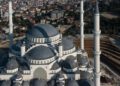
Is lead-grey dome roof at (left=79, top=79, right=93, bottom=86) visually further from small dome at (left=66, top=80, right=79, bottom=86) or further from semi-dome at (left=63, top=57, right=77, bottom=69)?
semi-dome at (left=63, top=57, right=77, bottom=69)

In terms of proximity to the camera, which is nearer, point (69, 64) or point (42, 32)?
point (69, 64)

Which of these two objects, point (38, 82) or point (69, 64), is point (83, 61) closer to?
point (69, 64)

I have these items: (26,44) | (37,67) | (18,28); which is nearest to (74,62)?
(37,67)

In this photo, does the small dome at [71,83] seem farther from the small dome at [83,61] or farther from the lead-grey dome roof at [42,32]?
the lead-grey dome roof at [42,32]

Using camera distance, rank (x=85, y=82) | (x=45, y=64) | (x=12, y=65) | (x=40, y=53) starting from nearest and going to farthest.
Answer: (x=85, y=82) → (x=45, y=64) → (x=12, y=65) → (x=40, y=53)

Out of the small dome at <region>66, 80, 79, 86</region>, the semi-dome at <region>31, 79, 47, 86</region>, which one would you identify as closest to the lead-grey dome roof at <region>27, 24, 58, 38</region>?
the semi-dome at <region>31, 79, 47, 86</region>

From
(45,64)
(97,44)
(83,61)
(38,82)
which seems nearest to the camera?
(97,44)

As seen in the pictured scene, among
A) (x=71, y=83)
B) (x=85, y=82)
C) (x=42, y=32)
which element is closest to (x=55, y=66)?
(x=71, y=83)
